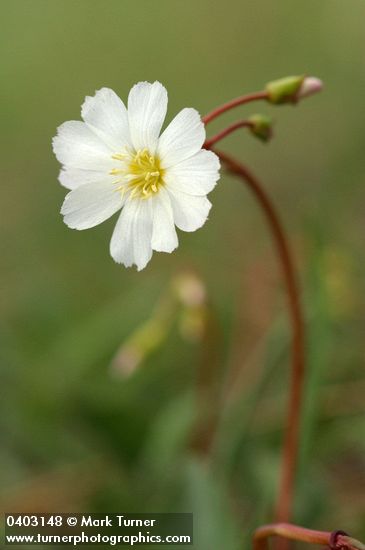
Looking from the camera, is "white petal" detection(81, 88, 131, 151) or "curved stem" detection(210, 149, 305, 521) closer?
"white petal" detection(81, 88, 131, 151)

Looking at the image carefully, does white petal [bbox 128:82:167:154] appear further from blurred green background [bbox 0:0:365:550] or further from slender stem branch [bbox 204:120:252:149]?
blurred green background [bbox 0:0:365:550]

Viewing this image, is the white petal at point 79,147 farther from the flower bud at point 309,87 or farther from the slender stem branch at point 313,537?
the slender stem branch at point 313,537

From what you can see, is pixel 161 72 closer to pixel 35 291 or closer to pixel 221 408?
Answer: pixel 35 291

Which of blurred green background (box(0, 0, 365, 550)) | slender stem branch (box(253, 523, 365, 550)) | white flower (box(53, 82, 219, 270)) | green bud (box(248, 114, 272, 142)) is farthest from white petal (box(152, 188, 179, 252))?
blurred green background (box(0, 0, 365, 550))

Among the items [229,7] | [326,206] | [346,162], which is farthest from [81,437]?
[229,7]

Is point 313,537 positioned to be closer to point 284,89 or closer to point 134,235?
point 134,235

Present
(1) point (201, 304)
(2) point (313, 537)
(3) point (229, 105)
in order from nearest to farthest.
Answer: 1. (2) point (313, 537)
2. (3) point (229, 105)
3. (1) point (201, 304)

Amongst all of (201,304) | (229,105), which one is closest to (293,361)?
(201,304)

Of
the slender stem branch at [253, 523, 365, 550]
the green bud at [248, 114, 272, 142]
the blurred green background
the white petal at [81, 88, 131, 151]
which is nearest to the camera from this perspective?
the slender stem branch at [253, 523, 365, 550]

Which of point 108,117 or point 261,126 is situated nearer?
point 108,117
